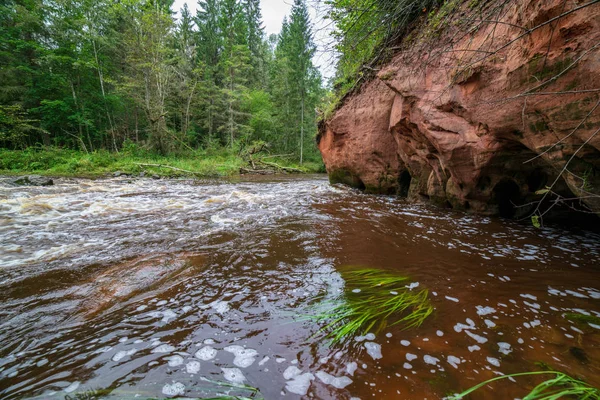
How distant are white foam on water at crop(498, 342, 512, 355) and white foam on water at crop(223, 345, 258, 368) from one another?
5.10 feet

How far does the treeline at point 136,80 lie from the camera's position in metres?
17.4

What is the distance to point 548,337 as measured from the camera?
1659mm

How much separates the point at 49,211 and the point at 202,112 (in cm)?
2202

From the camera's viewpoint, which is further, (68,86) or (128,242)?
(68,86)

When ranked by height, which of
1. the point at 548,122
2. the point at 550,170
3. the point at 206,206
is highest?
the point at 548,122

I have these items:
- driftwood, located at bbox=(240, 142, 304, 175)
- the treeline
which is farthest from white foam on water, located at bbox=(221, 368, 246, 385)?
driftwood, located at bbox=(240, 142, 304, 175)

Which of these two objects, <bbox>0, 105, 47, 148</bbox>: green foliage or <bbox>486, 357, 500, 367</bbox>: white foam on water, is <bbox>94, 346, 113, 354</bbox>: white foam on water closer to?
<bbox>486, 357, 500, 367</bbox>: white foam on water

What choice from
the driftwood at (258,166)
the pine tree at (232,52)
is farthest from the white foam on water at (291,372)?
the pine tree at (232,52)

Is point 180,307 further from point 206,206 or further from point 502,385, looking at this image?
point 206,206

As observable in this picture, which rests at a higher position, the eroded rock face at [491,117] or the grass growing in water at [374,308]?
the eroded rock face at [491,117]

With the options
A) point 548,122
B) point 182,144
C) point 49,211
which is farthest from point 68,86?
point 548,122

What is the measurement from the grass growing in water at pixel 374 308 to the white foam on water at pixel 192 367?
835mm

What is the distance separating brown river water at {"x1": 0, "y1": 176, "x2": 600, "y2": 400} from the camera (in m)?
1.38

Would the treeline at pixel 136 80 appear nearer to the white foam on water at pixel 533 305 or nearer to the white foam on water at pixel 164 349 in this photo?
the white foam on water at pixel 533 305
